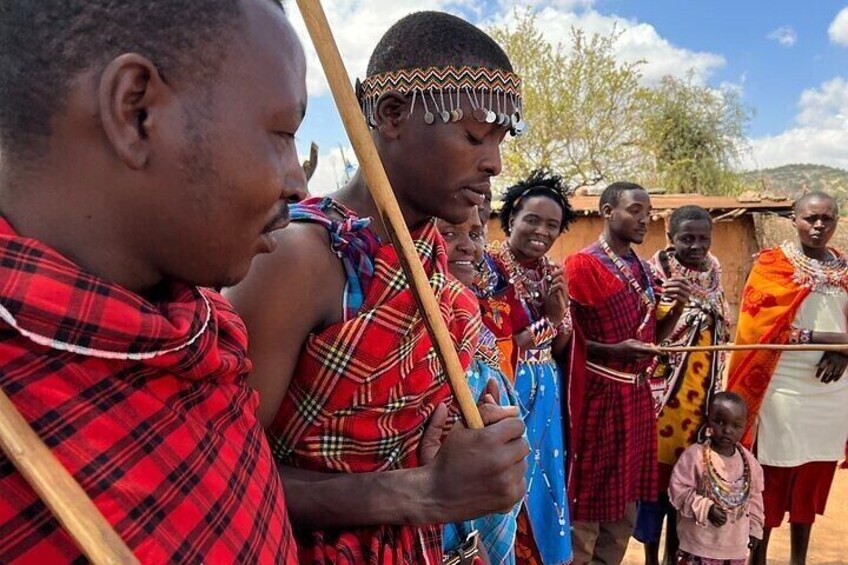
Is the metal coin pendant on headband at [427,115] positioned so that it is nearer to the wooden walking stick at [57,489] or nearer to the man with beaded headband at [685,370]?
the wooden walking stick at [57,489]

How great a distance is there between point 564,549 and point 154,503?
3.12 m

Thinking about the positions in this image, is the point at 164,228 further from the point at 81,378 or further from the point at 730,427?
the point at 730,427

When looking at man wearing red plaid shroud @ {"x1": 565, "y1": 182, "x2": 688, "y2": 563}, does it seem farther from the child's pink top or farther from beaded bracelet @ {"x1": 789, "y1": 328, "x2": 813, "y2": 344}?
beaded bracelet @ {"x1": 789, "y1": 328, "x2": 813, "y2": 344}

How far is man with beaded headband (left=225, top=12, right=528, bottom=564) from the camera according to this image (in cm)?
120

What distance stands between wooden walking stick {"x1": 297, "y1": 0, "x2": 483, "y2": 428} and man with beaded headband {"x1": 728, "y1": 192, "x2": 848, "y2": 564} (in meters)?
4.22

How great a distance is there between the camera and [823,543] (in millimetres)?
5336

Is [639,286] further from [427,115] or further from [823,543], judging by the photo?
[427,115]

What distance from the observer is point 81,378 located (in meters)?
0.71

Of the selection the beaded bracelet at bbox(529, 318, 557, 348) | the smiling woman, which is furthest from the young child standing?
the beaded bracelet at bbox(529, 318, 557, 348)

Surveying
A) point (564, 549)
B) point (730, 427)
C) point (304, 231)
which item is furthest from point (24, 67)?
point (730, 427)

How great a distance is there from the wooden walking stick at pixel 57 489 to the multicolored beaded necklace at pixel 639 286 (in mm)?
3957

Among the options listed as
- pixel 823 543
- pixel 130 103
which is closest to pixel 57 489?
pixel 130 103

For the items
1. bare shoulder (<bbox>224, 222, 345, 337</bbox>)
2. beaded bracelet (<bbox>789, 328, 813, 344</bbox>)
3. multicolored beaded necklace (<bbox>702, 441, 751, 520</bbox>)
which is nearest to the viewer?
bare shoulder (<bbox>224, 222, 345, 337</bbox>)

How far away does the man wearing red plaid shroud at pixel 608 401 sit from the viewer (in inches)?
164
